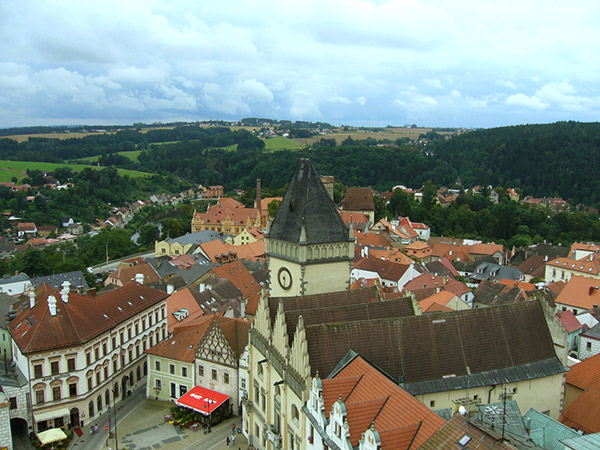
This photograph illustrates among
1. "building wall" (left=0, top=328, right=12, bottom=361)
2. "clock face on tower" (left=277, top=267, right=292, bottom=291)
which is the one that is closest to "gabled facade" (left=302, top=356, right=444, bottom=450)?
"clock face on tower" (left=277, top=267, right=292, bottom=291)

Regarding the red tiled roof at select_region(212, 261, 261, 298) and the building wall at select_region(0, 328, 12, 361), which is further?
the red tiled roof at select_region(212, 261, 261, 298)

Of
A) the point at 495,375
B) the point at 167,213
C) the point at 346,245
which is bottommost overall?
the point at 167,213

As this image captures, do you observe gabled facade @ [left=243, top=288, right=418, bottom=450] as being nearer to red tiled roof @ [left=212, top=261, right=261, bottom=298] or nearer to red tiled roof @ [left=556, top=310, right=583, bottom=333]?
red tiled roof @ [left=556, top=310, right=583, bottom=333]

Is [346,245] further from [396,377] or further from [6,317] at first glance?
[6,317]

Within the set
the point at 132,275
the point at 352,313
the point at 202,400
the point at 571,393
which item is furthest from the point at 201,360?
the point at 132,275

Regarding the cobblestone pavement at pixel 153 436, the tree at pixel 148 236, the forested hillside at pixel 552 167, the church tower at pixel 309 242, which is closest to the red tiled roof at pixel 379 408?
the church tower at pixel 309 242

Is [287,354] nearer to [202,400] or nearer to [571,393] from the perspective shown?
[202,400]

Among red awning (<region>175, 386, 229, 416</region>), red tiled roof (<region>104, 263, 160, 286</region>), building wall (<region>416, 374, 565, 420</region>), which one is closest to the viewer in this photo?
building wall (<region>416, 374, 565, 420</region>)

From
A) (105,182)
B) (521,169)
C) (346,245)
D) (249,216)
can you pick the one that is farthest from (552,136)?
(346,245)
